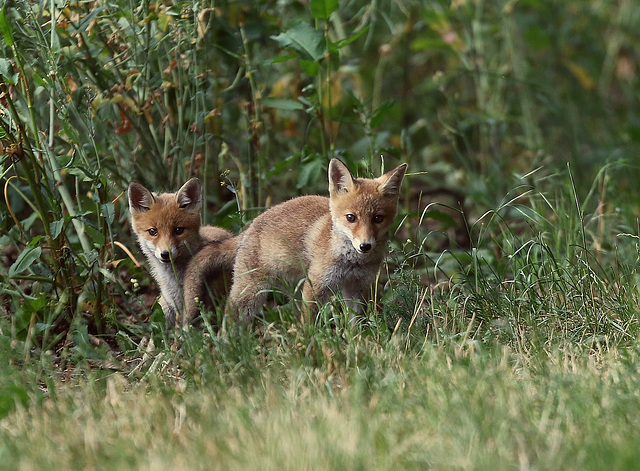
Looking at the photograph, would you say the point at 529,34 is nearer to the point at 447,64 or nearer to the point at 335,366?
the point at 447,64

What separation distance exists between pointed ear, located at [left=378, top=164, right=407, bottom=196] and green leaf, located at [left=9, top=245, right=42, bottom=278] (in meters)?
1.85

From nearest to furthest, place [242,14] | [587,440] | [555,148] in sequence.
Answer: [587,440] < [242,14] < [555,148]

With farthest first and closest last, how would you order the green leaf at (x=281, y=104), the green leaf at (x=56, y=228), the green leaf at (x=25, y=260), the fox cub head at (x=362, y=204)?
the green leaf at (x=281, y=104), the fox cub head at (x=362, y=204), the green leaf at (x=56, y=228), the green leaf at (x=25, y=260)

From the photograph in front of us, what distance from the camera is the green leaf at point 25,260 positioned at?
4.43m

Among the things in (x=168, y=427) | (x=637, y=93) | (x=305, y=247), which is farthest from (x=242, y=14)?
(x=637, y=93)

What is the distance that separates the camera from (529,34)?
29.0 feet

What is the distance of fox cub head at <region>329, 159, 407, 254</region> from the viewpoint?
4.69 m

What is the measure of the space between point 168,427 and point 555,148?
5.90 m

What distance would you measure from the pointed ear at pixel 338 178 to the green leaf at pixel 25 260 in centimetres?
160

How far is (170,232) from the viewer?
16.6 feet

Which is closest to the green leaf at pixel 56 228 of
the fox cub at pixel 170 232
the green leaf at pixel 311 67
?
the fox cub at pixel 170 232

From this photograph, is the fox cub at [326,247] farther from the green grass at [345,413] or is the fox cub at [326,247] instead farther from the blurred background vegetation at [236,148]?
the green grass at [345,413]

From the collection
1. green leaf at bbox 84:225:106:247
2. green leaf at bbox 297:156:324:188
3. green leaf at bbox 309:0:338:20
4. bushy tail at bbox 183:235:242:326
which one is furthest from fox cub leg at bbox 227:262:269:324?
green leaf at bbox 309:0:338:20

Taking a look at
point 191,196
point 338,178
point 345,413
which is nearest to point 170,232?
point 191,196
